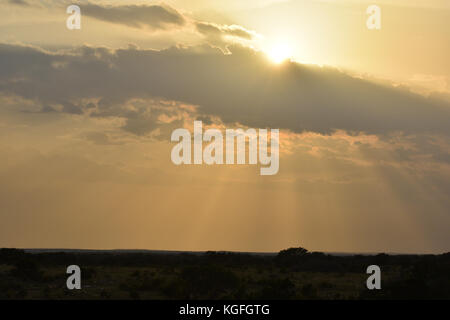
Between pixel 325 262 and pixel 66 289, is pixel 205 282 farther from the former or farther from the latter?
pixel 325 262

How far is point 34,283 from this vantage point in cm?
4581

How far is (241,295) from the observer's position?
1555 inches

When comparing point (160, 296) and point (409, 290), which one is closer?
point (409, 290)

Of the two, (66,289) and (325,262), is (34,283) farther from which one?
(325,262)

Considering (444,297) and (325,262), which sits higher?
(325,262)
